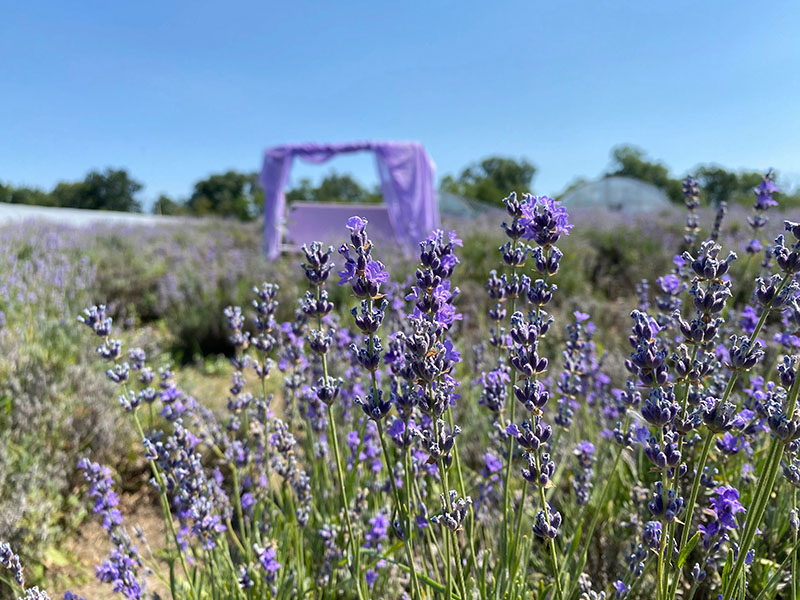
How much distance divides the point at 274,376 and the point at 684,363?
136 inches

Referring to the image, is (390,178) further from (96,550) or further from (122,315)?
(96,550)

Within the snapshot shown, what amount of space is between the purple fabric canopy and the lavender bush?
21.9 feet

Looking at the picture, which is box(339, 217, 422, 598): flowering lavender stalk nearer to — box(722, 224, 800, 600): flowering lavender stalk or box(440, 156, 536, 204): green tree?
box(722, 224, 800, 600): flowering lavender stalk

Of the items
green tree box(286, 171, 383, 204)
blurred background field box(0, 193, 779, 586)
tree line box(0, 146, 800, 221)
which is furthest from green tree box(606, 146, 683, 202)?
blurred background field box(0, 193, 779, 586)

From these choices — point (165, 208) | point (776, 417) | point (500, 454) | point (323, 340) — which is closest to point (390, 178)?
point (500, 454)

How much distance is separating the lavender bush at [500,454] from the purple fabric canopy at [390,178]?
668 cm

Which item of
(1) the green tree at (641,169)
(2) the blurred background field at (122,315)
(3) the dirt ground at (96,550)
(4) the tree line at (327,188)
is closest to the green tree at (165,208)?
(4) the tree line at (327,188)

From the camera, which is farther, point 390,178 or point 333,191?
point 333,191

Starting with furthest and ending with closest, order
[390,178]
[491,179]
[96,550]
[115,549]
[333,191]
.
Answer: [491,179] < [333,191] < [390,178] < [96,550] < [115,549]

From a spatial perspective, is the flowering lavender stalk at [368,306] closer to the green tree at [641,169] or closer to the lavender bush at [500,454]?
the lavender bush at [500,454]

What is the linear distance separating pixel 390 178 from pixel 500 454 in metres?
7.75

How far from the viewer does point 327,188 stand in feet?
138

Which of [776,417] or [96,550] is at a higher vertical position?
[776,417]

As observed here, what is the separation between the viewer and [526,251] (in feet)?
3.95
